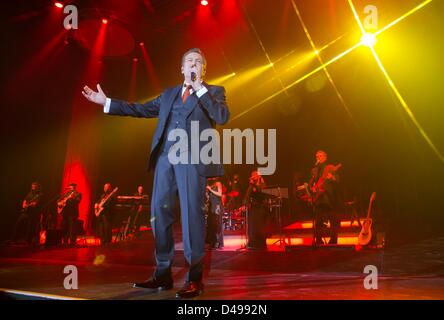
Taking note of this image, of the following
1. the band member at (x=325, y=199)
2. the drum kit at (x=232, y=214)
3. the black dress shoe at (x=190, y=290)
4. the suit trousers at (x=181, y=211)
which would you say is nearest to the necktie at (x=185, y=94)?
the suit trousers at (x=181, y=211)

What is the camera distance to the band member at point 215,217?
6.98 meters

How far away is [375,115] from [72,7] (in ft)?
32.6

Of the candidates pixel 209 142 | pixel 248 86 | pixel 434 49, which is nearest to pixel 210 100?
pixel 209 142

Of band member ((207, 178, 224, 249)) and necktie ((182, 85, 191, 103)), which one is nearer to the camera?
necktie ((182, 85, 191, 103))

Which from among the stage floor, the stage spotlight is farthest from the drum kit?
the stage spotlight

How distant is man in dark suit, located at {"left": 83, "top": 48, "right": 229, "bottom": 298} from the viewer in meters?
2.32

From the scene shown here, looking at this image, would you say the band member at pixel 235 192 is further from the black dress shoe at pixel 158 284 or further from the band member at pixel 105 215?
the black dress shoe at pixel 158 284

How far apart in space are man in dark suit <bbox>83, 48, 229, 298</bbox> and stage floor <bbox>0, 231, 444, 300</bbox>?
0.24m

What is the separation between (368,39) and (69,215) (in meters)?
9.16

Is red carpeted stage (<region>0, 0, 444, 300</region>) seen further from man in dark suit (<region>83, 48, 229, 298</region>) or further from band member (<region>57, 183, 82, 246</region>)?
man in dark suit (<region>83, 48, 229, 298</region>)

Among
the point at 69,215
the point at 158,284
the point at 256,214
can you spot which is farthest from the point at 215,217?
the point at 158,284

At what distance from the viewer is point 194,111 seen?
2.45 m

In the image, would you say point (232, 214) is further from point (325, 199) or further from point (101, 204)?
point (325, 199)

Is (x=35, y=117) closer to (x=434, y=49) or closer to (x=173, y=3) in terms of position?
(x=173, y=3)
